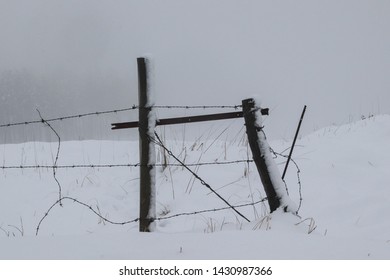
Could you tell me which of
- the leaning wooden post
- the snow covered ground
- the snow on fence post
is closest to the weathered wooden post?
the snow on fence post

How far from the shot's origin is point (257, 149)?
406 centimetres

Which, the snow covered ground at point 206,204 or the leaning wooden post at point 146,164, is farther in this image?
the leaning wooden post at point 146,164

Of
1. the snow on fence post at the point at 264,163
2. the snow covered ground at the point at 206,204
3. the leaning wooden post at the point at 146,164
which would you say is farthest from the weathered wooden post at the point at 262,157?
the leaning wooden post at the point at 146,164

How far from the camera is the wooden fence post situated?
4.02m

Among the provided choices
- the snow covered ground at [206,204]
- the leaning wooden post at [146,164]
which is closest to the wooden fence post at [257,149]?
the snow covered ground at [206,204]

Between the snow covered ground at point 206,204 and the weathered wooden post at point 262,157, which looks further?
the weathered wooden post at point 262,157

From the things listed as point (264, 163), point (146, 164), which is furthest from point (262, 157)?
point (146, 164)

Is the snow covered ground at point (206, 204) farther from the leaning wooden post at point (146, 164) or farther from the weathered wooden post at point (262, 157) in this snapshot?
the leaning wooden post at point (146, 164)

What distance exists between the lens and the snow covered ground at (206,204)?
122 inches

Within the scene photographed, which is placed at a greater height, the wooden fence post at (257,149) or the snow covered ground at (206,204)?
the wooden fence post at (257,149)

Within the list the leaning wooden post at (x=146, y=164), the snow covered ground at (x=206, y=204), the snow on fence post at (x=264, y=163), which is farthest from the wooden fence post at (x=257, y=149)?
the leaning wooden post at (x=146, y=164)

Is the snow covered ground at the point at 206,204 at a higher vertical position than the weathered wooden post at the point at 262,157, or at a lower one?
lower

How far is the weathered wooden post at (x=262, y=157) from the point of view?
158 inches

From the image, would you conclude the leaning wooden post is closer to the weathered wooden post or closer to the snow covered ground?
the snow covered ground
